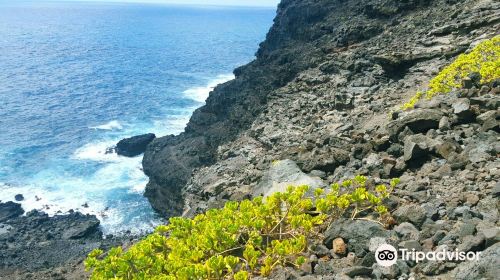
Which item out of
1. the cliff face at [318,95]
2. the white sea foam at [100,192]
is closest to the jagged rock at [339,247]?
the cliff face at [318,95]

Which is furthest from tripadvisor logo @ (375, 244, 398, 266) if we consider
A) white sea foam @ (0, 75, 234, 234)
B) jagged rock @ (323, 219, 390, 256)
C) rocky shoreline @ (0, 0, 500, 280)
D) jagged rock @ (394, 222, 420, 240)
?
white sea foam @ (0, 75, 234, 234)

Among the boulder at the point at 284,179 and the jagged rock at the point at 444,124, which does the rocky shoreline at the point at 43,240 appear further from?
the jagged rock at the point at 444,124

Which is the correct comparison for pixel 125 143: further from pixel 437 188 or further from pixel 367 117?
pixel 437 188

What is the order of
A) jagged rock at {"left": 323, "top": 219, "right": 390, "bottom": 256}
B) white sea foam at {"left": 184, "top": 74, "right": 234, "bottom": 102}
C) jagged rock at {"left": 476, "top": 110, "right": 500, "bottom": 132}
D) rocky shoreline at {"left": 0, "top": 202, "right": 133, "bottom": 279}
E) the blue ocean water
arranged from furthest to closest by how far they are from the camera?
white sea foam at {"left": 184, "top": 74, "right": 234, "bottom": 102}, the blue ocean water, rocky shoreline at {"left": 0, "top": 202, "right": 133, "bottom": 279}, jagged rock at {"left": 476, "top": 110, "right": 500, "bottom": 132}, jagged rock at {"left": 323, "top": 219, "right": 390, "bottom": 256}

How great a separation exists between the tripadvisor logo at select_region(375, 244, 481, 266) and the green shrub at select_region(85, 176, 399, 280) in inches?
53.0

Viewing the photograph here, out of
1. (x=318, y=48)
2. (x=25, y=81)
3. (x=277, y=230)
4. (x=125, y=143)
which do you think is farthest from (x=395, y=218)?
(x=25, y=81)

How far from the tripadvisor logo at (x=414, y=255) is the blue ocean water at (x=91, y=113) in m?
42.9

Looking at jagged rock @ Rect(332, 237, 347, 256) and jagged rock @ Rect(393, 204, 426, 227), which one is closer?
jagged rock @ Rect(332, 237, 347, 256)

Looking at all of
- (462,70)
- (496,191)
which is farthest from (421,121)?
(462,70)

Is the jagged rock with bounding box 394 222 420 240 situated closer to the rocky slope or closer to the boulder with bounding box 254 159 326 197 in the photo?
the rocky slope

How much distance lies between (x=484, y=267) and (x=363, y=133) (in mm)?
11988

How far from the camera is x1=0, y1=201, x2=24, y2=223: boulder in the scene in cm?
4950

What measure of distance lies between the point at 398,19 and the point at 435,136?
96.2 ft

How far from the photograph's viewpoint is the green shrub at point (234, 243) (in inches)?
315
